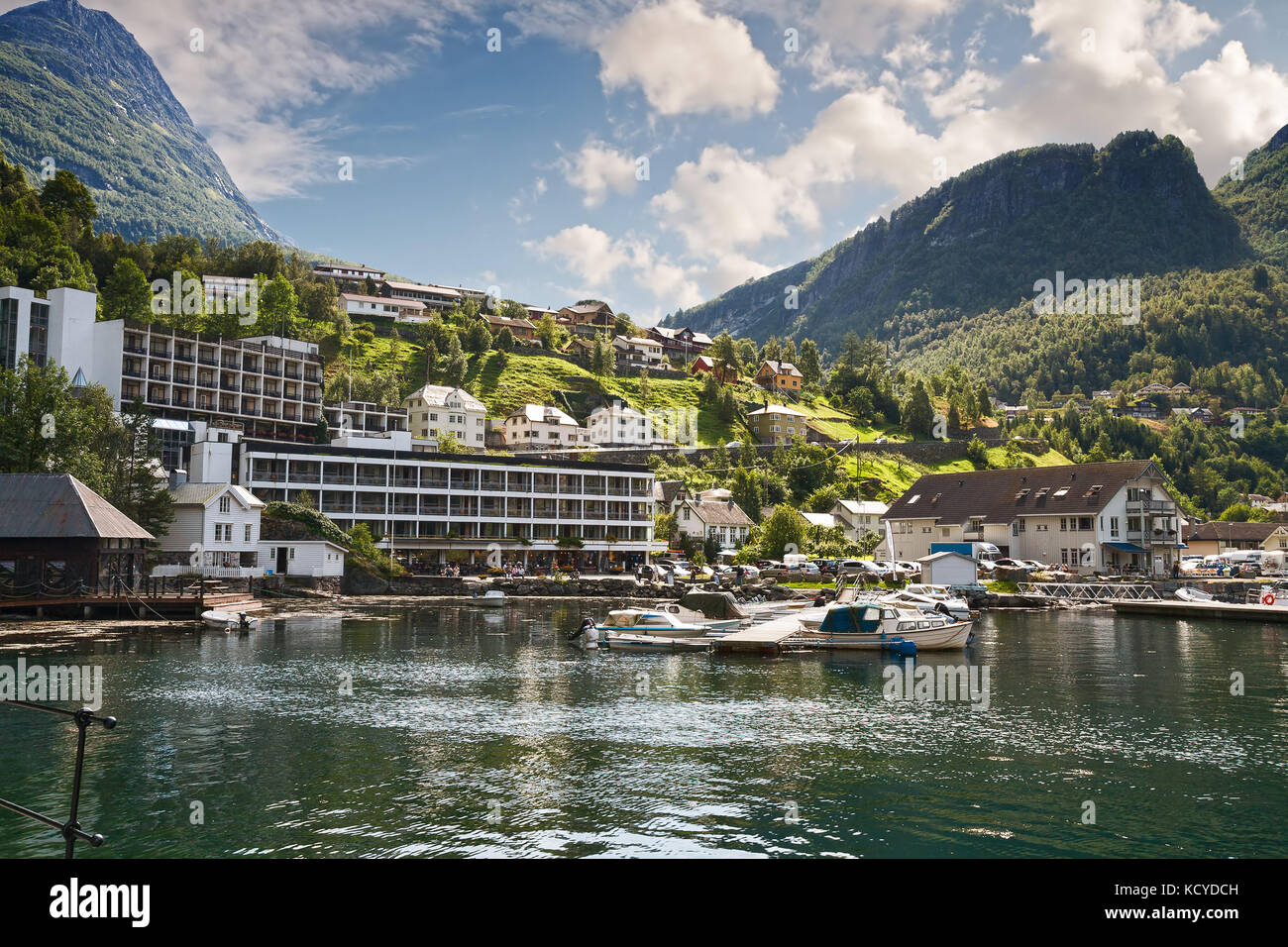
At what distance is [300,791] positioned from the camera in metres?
18.5

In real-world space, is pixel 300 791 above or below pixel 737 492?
below

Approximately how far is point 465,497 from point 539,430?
49.9 meters

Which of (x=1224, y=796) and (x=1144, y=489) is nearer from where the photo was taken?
(x=1224, y=796)

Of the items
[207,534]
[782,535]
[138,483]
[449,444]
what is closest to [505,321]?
[449,444]

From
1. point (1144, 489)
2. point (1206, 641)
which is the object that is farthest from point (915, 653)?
point (1144, 489)

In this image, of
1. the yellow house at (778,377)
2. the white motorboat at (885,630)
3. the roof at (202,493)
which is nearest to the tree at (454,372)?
the yellow house at (778,377)

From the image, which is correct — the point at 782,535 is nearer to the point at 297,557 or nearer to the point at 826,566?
the point at 826,566

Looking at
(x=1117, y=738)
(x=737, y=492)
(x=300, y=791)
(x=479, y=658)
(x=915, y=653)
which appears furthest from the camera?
(x=737, y=492)

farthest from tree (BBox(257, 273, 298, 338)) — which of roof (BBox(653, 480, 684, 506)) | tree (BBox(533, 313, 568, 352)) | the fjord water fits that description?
the fjord water

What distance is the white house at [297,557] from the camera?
73.7m

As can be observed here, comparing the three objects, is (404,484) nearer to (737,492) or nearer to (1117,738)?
(737,492)

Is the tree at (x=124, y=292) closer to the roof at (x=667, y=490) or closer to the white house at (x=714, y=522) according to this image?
the roof at (x=667, y=490)
